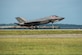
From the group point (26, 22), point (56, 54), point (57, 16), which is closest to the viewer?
point (56, 54)

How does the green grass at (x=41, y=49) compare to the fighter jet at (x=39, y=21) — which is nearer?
the green grass at (x=41, y=49)

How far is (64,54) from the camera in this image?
16.5 meters

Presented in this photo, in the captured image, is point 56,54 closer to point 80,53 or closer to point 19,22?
point 80,53

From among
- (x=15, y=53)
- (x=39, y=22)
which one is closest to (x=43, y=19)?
(x=39, y=22)

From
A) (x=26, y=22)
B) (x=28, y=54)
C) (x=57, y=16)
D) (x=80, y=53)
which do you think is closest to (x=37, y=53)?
(x=28, y=54)

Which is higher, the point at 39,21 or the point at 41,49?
the point at 39,21

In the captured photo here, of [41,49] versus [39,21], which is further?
[39,21]

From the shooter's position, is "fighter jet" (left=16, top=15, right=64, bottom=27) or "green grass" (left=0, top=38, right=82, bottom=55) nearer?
"green grass" (left=0, top=38, right=82, bottom=55)

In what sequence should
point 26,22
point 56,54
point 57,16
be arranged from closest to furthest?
1. point 56,54
2. point 57,16
3. point 26,22

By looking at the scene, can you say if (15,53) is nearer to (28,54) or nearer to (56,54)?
(28,54)

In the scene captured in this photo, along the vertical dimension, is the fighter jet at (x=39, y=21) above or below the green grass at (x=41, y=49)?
above

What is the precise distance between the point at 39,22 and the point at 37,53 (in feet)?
261

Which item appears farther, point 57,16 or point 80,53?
point 57,16

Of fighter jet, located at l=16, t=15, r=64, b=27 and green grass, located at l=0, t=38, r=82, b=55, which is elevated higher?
fighter jet, located at l=16, t=15, r=64, b=27
